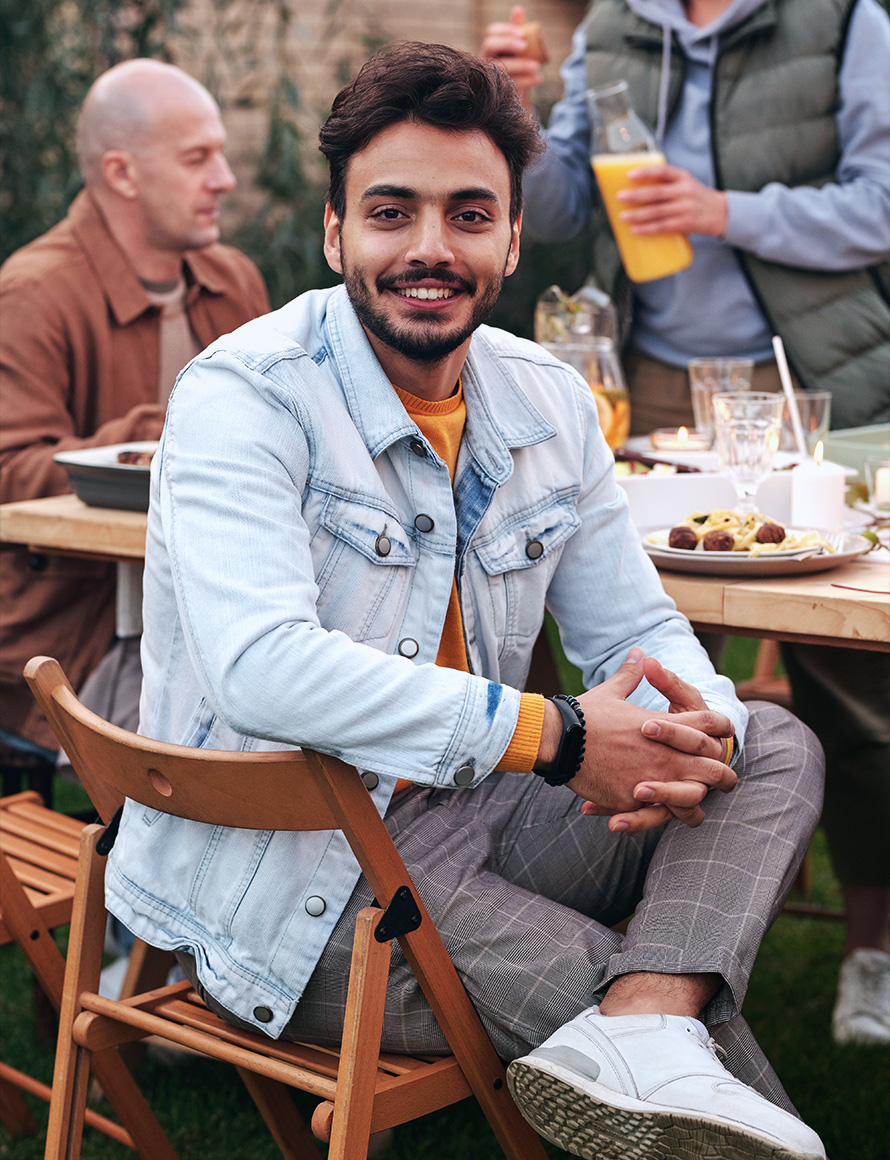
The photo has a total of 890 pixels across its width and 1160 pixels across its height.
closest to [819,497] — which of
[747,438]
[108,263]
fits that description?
[747,438]

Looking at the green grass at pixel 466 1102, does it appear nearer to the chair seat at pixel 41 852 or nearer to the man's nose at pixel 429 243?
the chair seat at pixel 41 852

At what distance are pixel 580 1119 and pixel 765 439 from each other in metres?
1.12

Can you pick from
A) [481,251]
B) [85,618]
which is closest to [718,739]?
[481,251]

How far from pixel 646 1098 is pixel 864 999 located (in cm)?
151

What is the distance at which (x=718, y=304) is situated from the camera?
327 cm

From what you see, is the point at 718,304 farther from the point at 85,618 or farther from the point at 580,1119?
the point at 580,1119

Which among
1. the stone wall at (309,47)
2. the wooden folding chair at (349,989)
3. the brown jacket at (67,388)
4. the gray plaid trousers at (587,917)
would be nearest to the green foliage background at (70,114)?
the stone wall at (309,47)

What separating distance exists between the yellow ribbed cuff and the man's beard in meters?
0.50

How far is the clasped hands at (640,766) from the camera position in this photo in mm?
1667

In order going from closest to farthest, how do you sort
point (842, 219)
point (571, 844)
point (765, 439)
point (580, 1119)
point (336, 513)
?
1. point (580, 1119)
2. point (336, 513)
3. point (571, 844)
4. point (765, 439)
5. point (842, 219)

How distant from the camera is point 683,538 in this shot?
204 centimetres

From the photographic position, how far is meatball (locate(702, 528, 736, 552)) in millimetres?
1998

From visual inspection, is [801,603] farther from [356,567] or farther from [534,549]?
[356,567]

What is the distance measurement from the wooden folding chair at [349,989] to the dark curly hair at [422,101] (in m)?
0.77
